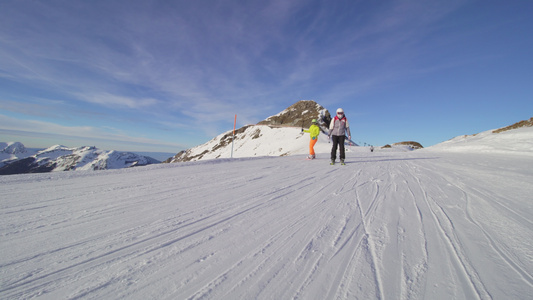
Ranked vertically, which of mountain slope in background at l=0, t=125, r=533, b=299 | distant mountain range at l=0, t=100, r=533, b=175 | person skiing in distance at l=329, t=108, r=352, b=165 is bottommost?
mountain slope in background at l=0, t=125, r=533, b=299

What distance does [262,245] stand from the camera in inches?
73.0

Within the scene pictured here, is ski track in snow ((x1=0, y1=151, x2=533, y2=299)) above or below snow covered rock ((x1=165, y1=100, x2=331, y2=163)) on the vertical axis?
below

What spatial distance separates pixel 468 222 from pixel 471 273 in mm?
1227

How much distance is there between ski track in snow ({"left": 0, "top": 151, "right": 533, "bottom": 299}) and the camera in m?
1.35

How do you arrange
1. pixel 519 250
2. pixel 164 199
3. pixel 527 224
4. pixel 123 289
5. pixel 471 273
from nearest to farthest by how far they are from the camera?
pixel 123 289 < pixel 471 273 < pixel 519 250 < pixel 527 224 < pixel 164 199

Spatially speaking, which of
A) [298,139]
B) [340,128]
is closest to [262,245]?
[340,128]

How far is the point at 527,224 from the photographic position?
7.75 feet

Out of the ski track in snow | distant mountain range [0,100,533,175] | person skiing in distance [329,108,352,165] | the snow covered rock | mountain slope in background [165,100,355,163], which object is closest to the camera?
the ski track in snow

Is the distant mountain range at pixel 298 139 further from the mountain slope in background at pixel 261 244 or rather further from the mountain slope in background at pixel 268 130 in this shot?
the mountain slope in background at pixel 261 244

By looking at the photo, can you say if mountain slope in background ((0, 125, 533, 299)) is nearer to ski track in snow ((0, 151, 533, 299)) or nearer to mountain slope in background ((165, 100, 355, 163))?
ski track in snow ((0, 151, 533, 299))

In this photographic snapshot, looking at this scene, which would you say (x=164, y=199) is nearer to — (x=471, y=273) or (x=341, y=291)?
(x=341, y=291)

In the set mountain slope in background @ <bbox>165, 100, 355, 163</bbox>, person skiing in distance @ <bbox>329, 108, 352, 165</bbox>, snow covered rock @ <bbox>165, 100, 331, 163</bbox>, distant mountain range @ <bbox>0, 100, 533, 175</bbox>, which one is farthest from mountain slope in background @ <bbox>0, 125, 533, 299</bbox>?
snow covered rock @ <bbox>165, 100, 331, 163</bbox>

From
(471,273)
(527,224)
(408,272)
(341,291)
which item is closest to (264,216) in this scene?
(341,291)

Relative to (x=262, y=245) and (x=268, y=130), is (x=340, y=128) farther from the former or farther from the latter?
(x=268, y=130)
